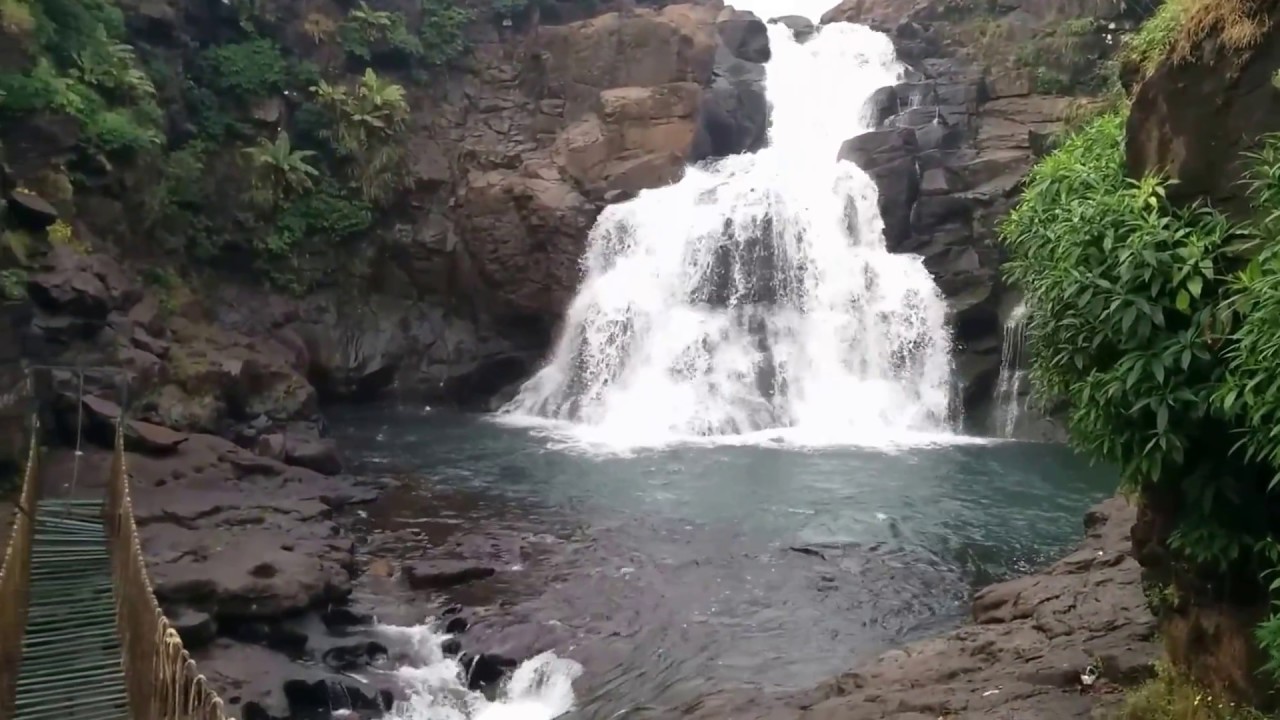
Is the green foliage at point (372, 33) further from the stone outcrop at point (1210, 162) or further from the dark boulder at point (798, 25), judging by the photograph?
the stone outcrop at point (1210, 162)

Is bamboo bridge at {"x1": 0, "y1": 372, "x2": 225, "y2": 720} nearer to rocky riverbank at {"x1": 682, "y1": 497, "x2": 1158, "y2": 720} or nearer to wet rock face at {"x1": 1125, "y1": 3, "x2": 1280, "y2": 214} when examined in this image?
rocky riverbank at {"x1": 682, "y1": 497, "x2": 1158, "y2": 720}

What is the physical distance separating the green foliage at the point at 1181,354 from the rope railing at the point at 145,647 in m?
4.94

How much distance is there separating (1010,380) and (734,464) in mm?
6656

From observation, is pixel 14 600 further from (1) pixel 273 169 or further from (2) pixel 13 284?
(1) pixel 273 169

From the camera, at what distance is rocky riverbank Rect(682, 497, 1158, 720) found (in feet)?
23.4

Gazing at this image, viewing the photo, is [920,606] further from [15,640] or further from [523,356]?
Result: [523,356]

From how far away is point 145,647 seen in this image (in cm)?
677

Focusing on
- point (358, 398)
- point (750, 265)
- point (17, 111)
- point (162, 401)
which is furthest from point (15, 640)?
point (750, 265)

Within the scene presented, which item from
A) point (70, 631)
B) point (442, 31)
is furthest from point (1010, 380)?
point (70, 631)

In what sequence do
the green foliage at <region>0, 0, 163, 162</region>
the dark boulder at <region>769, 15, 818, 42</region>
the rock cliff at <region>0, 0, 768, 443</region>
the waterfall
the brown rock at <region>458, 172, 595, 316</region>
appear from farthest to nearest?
the dark boulder at <region>769, 15, 818, 42</region> → the brown rock at <region>458, 172, 595, 316</region> → the waterfall → the rock cliff at <region>0, 0, 768, 443</region> → the green foliage at <region>0, 0, 163, 162</region>

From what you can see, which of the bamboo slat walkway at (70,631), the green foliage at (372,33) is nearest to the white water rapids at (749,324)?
the green foliage at (372,33)

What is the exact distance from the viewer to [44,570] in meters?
9.09

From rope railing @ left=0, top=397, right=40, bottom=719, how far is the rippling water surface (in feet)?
12.6

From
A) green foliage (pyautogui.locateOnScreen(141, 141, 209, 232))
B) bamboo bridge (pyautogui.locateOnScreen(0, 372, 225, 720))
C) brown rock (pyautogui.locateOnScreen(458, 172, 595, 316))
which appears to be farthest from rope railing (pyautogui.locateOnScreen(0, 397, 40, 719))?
brown rock (pyautogui.locateOnScreen(458, 172, 595, 316))
